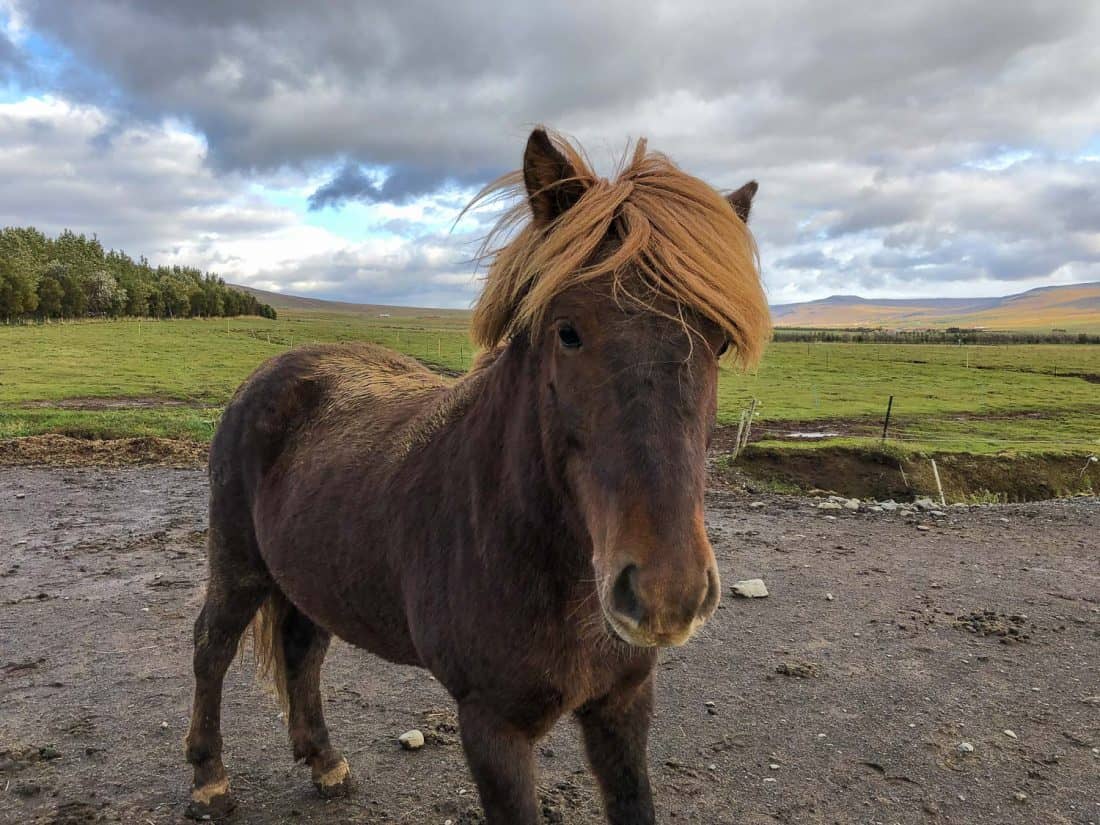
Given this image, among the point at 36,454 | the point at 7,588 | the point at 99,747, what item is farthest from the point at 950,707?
the point at 36,454

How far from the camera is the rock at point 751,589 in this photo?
6824 millimetres

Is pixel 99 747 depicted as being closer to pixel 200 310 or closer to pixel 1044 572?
pixel 1044 572

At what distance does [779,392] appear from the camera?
3281 centimetres

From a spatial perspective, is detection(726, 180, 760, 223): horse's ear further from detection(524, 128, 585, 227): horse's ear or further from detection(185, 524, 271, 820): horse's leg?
detection(185, 524, 271, 820): horse's leg

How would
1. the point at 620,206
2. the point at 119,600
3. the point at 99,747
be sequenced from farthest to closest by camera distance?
the point at 119,600 < the point at 99,747 < the point at 620,206

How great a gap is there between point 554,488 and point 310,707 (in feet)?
8.87

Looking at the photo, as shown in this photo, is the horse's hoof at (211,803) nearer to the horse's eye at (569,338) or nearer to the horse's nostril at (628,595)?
the horse's nostril at (628,595)

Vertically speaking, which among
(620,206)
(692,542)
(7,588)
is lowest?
(7,588)

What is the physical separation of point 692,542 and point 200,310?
108m

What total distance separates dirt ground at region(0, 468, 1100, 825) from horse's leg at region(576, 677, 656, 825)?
104 centimetres

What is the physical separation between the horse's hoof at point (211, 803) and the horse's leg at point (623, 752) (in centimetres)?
224

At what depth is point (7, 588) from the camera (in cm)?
675

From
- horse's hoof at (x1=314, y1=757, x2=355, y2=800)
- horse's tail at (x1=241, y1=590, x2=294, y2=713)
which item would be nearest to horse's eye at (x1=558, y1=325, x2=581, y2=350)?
horse's tail at (x1=241, y1=590, x2=294, y2=713)

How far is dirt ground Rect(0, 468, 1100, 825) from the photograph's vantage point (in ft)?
12.3
